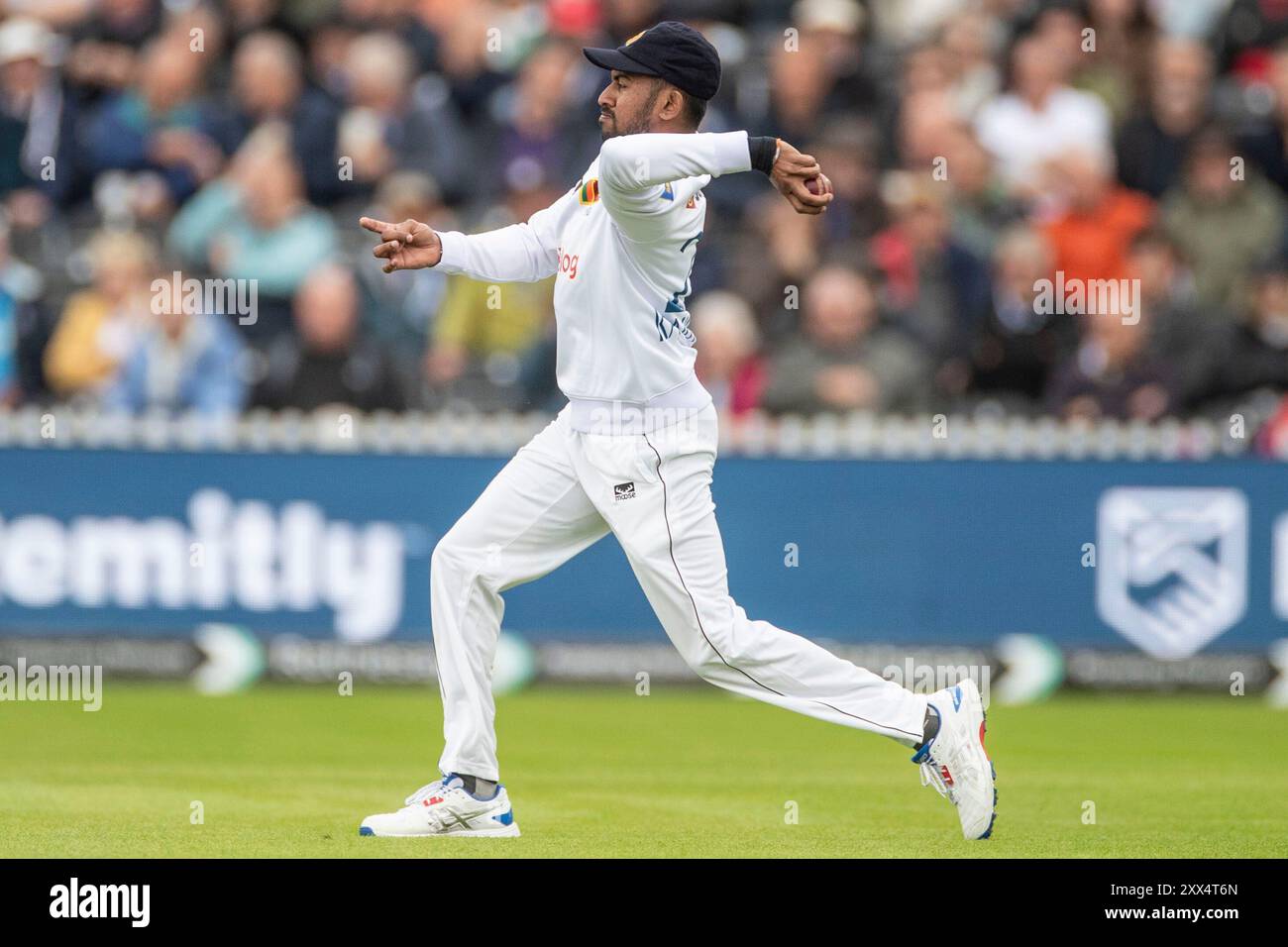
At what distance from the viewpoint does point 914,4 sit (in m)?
16.7

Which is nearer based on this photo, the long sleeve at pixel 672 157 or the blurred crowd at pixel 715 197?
the long sleeve at pixel 672 157

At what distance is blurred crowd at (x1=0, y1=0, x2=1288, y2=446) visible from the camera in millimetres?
14180

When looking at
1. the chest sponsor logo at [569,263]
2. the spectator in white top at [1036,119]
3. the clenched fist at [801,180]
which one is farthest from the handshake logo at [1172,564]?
the clenched fist at [801,180]

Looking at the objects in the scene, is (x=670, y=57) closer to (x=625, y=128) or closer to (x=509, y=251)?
(x=625, y=128)

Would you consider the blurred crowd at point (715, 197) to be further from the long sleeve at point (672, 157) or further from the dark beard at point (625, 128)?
Result: the long sleeve at point (672, 157)

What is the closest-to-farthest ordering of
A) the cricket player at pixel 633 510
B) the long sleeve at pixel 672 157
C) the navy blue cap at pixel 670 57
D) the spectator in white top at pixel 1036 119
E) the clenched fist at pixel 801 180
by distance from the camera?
the clenched fist at pixel 801 180
the long sleeve at pixel 672 157
the navy blue cap at pixel 670 57
the cricket player at pixel 633 510
the spectator in white top at pixel 1036 119

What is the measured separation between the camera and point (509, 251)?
817 centimetres

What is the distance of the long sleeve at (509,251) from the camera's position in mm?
8078

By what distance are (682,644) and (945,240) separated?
763cm

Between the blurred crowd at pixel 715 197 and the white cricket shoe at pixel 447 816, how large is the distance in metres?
6.08

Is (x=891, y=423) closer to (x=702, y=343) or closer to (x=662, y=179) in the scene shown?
(x=702, y=343)

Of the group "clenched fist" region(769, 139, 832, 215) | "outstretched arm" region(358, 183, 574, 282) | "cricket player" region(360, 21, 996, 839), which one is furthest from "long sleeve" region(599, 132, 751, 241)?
"outstretched arm" region(358, 183, 574, 282)

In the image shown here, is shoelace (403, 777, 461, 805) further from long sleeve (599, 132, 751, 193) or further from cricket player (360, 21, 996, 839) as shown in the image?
long sleeve (599, 132, 751, 193)
